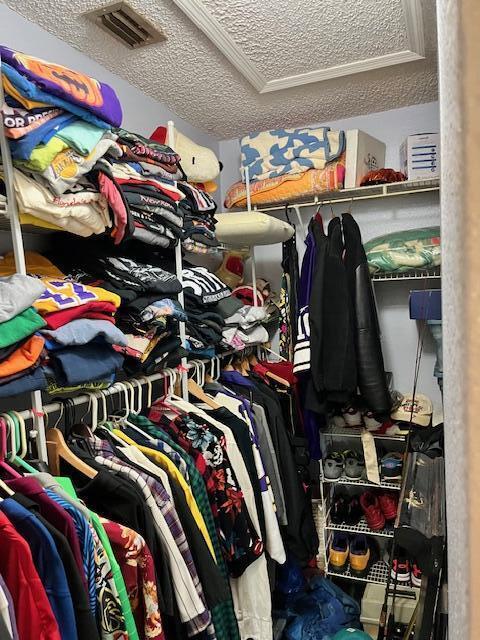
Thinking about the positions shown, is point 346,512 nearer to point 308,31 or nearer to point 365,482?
point 365,482

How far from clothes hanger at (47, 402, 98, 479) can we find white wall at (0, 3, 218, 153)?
4.04ft

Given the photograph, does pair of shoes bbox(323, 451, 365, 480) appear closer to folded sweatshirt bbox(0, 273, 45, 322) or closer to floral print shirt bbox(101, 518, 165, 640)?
floral print shirt bbox(101, 518, 165, 640)

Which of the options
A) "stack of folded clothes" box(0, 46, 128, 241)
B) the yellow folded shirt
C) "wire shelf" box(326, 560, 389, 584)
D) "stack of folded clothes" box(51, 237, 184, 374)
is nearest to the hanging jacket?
"wire shelf" box(326, 560, 389, 584)

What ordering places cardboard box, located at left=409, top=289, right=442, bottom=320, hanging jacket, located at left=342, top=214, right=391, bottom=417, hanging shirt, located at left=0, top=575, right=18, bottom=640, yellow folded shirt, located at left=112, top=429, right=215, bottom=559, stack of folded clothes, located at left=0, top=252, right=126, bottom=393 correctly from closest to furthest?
hanging shirt, located at left=0, top=575, right=18, bottom=640, stack of folded clothes, located at left=0, top=252, right=126, bottom=393, yellow folded shirt, located at left=112, top=429, right=215, bottom=559, cardboard box, located at left=409, top=289, right=442, bottom=320, hanging jacket, located at left=342, top=214, right=391, bottom=417

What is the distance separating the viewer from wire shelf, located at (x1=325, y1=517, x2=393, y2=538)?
7.39ft

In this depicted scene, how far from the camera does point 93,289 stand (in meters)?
1.17

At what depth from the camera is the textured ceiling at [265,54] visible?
1.50 meters

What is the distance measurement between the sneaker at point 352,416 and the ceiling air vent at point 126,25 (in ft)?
5.81

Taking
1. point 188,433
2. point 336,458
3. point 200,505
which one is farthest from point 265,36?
point 336,458

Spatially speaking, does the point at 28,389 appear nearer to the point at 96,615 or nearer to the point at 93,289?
the point at 93,289

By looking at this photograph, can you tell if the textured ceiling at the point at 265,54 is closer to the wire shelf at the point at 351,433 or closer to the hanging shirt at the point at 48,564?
the hanging shirt at the point at 48,564

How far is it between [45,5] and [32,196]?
2.77 ft

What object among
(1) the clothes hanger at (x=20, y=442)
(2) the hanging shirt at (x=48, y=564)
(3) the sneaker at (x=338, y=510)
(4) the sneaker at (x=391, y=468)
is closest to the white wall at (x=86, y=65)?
(1) the clothes hanger at (x=20, y=442)

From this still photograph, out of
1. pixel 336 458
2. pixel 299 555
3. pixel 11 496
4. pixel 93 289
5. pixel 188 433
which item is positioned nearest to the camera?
pixel 11 496
